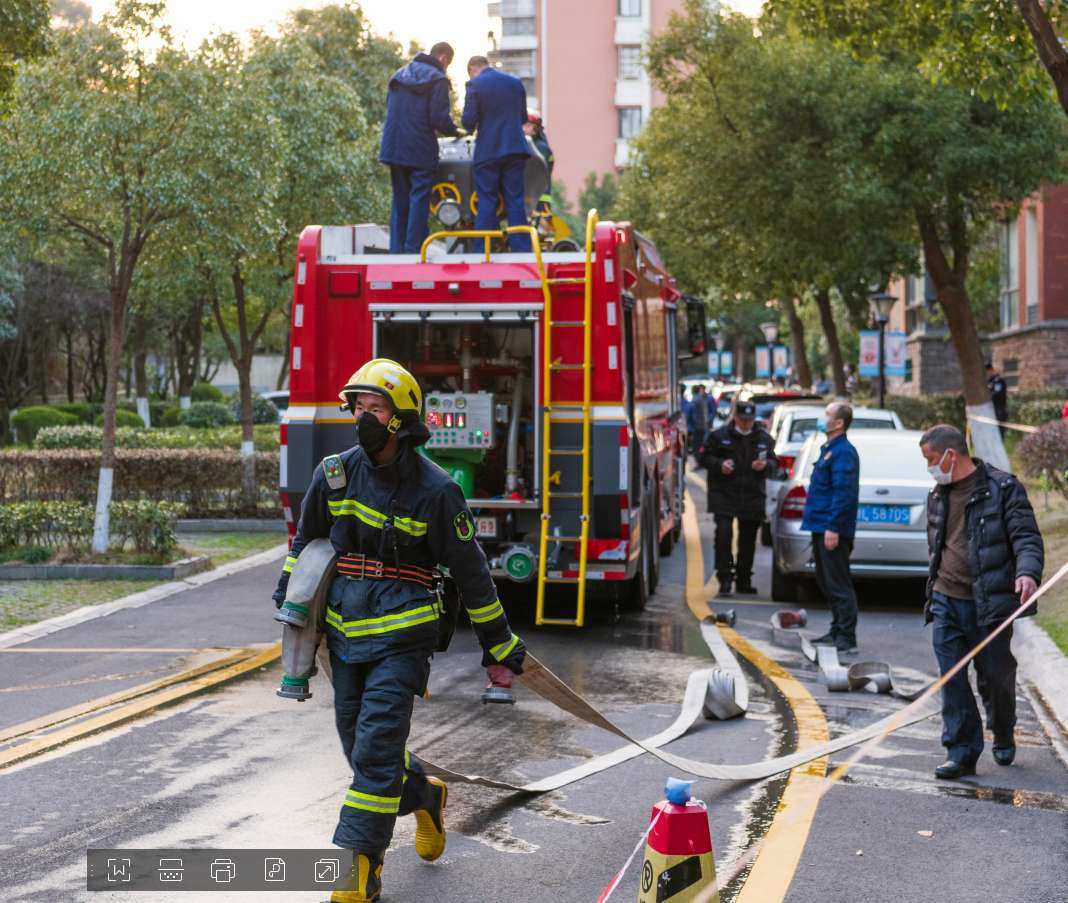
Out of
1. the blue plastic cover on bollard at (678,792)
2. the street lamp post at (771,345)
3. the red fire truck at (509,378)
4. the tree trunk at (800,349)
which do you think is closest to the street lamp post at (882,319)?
the tree trunk at (800,349)

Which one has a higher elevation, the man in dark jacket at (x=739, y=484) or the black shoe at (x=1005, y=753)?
the man in dark jacket at (x=739, y=484)

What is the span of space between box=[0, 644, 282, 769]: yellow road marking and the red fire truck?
1506mm

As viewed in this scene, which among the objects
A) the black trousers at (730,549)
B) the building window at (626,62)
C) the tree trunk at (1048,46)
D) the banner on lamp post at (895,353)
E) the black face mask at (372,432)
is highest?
the building window at (626,62)

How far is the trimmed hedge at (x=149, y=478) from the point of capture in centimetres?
1869

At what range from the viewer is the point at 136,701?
8914mm

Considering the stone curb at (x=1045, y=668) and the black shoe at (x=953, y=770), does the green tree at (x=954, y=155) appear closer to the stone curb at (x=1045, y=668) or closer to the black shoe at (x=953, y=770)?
the stone curb at (x=1045, y=668)

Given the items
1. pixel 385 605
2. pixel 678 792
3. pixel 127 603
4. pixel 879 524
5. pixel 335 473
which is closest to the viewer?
pixel 678 792

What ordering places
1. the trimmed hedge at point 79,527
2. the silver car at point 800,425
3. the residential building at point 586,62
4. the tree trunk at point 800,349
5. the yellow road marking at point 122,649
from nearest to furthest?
the yellow road marking at point 122,649, the trimmed hedge at point 79,527, the silver car at point 800,425, the tree trunk at point 800,349, the residential building at point 586,62

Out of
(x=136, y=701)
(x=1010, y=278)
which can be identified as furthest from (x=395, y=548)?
(x=1010, y=278)

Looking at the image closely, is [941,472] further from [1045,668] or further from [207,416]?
[207,416]

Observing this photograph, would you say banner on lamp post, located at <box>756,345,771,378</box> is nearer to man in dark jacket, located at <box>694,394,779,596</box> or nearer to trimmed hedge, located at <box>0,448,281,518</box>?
trimmed hedge, located at <box>0,448,281,518</box>

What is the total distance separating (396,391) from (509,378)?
6496 millimetres

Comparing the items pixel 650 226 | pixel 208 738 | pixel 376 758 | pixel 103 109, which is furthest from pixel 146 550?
pixel 650 226

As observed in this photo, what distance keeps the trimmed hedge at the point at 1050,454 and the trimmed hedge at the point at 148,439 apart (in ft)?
38.0
